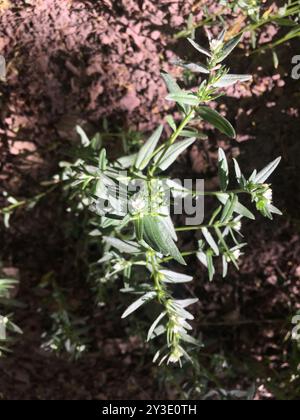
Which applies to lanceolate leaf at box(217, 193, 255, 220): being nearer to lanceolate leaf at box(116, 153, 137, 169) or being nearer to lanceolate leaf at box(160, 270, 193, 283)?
lanceolate leaf at box(160, 270, 193, 283)

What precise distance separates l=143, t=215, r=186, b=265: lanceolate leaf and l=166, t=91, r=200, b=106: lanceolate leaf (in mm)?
446

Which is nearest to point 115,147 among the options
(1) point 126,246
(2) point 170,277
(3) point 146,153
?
(3) point 146,153

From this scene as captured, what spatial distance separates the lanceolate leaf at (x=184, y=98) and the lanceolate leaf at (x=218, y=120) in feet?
0.27

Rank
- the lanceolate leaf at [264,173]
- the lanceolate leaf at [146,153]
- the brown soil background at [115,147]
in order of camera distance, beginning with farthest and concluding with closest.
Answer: the brown soil background at [115,147]
the lanceolate leaf at [146,153]
the lanceolate leaf at [264,173]

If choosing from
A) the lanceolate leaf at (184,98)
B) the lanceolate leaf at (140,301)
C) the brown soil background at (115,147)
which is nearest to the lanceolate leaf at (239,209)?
the lanceolate leaf at (184,98)

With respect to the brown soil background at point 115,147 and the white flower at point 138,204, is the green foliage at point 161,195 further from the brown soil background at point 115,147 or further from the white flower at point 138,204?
the brown soil background at point 115,147

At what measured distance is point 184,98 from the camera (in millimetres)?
1839

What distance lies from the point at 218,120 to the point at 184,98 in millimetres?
155

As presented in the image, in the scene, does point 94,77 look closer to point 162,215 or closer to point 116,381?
point 162,215

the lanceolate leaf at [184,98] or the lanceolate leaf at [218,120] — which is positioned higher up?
the lanceolate leaf at [184,98]

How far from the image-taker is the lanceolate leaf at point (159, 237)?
188cm

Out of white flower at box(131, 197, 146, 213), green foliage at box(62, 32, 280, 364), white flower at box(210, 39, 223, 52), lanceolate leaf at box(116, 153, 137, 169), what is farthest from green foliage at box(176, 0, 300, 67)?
white flower at box(131, 197, 146, 213)

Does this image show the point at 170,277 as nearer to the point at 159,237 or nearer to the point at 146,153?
the point at 159,237
